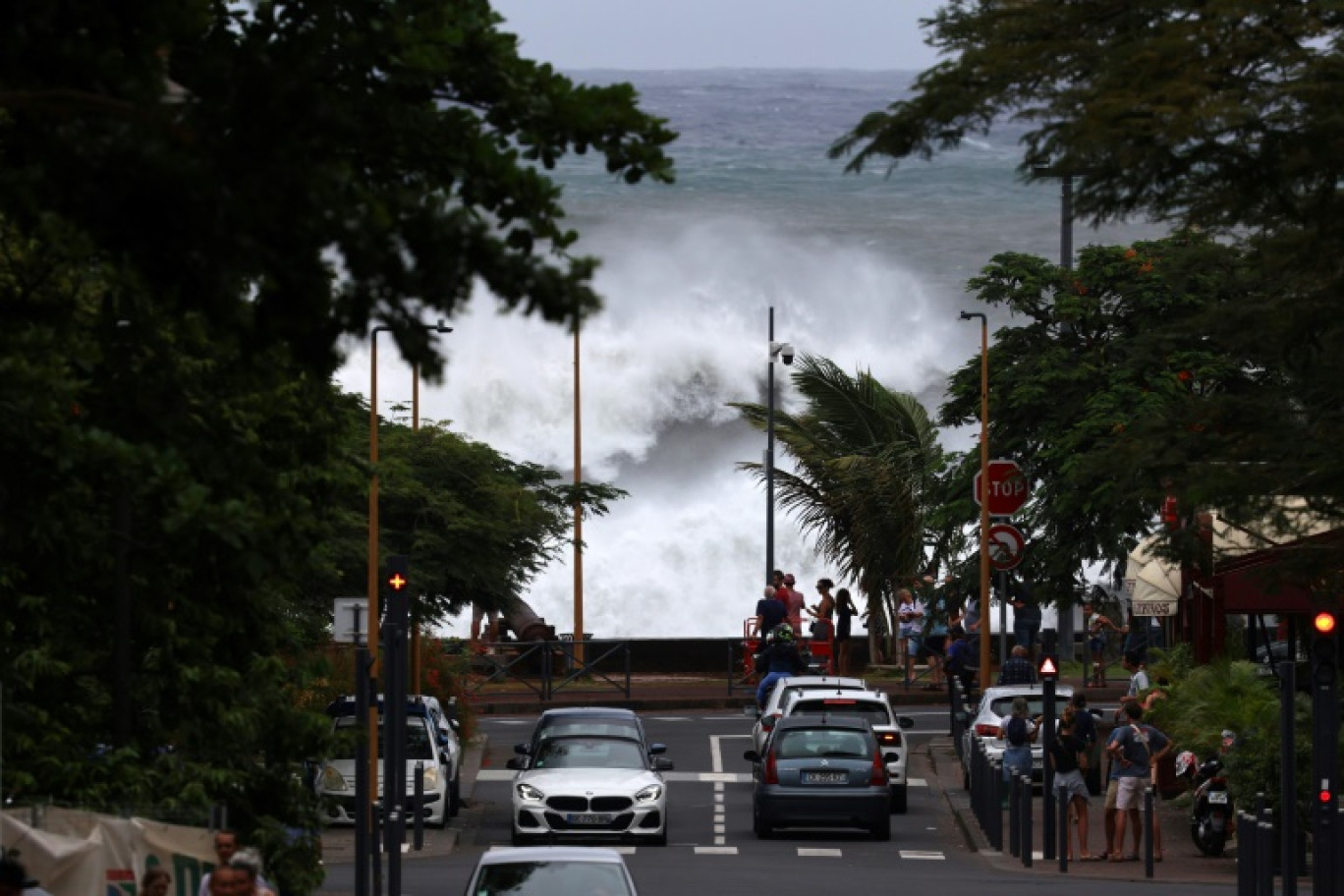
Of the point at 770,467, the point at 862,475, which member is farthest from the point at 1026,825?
the point at 770,467

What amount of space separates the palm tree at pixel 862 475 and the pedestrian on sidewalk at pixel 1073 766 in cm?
2073

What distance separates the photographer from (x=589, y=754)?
30.6 m

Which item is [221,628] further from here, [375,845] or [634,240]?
[634,240]

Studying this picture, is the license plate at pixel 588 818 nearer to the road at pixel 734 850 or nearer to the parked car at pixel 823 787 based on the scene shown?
the road at pixel 734 850

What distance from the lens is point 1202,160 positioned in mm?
14555

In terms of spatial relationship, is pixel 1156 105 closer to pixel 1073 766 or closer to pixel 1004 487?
pixel 1073 766

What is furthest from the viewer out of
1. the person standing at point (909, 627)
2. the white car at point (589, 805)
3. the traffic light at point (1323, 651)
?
the person standing at point (909, 627)

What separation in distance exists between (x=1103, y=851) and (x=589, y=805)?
556 cm

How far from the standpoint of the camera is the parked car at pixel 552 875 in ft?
59.6

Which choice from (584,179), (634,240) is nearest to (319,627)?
(634,240)

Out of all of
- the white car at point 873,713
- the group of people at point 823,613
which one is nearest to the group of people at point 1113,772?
the white car at point 873,713

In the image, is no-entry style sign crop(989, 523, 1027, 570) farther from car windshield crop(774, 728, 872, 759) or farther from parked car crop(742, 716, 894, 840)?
parked car crop(742, 716, 894, 840)

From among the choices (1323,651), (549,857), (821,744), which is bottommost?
(549,857)

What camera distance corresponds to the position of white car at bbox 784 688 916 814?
33344 mm
